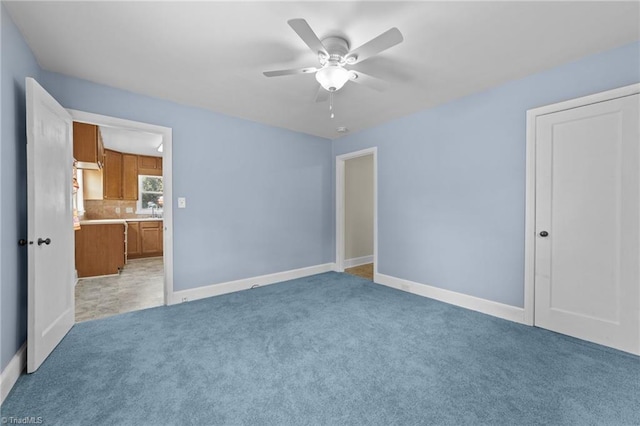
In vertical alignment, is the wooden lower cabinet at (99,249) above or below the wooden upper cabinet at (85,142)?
below

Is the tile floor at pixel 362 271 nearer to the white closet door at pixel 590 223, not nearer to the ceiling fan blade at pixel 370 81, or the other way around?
the white closet door at pixel 590 223

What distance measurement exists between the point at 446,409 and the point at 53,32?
373 centimetres

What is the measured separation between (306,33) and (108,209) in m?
6.64

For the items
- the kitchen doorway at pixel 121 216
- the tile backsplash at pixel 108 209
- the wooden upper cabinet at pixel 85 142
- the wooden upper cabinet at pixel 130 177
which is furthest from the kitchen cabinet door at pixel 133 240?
the wooden upper cabinet at pixel 85 142

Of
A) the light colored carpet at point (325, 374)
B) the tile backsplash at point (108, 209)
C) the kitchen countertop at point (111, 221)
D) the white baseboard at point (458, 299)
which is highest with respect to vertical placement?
the tile backsplash at point (108, 209)

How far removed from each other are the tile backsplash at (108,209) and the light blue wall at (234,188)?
4.16 m

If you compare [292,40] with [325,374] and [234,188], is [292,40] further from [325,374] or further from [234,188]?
[325,374]

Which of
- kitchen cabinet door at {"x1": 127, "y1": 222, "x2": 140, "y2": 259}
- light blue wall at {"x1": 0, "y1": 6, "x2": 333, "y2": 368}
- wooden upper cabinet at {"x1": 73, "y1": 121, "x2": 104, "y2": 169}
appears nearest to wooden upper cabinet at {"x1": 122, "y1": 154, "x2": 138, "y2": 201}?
kitchen cabinet door at {"x1": 127, "y1": 222, "x2": 140, "y2": 259}

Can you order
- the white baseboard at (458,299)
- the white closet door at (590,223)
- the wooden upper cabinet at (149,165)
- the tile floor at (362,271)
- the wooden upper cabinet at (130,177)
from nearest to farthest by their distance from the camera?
the white closet door at (590,223), the white baseboard at (458,299), the tile floor at (362,271), the wooden upper cabinet at (130,177), the wooden upper cabinet at (149,165)

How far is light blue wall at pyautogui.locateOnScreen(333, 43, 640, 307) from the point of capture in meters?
2.54

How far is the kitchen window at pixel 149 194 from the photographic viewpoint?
656 cm

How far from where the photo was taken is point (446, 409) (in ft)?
5.11

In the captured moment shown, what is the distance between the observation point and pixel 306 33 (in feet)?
5.36

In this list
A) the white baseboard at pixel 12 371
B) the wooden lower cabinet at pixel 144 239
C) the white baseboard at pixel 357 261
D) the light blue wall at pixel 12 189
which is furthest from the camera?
the wooden lower cabinet at pixel 144 239
